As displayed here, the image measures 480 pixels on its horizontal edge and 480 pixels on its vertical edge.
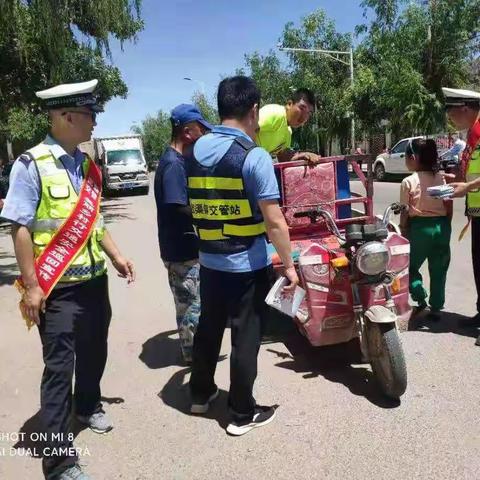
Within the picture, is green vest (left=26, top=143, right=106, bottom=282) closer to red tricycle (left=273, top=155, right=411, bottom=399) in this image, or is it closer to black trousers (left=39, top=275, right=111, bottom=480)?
black trousers (left=39, top=275, right=111, bottom=480)

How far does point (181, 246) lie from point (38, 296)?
1.32 meters

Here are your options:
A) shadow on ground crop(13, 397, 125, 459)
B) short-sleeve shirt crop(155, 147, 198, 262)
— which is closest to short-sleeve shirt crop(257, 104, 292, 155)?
short-sleeve shirt crop(155, 147, 198, 262)

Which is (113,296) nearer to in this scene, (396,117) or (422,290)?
(422,290)

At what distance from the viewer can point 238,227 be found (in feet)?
9.59

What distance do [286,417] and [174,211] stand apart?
1.56m

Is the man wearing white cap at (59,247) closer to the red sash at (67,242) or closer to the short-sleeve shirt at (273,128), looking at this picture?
the red sash at (67,242)

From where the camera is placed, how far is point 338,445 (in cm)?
288

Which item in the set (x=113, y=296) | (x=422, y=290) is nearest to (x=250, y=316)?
(x=422, y=290)

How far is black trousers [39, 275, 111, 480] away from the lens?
8.66 feet

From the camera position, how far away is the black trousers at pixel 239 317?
9.80 ft

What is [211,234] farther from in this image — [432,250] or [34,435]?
[432,250]

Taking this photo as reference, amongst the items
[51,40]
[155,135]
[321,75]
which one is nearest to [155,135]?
[155,135]

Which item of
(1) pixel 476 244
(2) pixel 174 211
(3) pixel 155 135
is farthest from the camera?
(3) pixel 155 135

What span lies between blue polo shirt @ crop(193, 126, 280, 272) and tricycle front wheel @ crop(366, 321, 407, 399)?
0.90 meters
